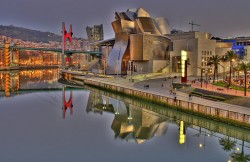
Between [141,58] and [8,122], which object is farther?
[141,58]

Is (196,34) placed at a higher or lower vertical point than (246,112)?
higher

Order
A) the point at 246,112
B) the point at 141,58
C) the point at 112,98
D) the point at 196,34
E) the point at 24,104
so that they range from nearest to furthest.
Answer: the point at 246,112 → the point at 24,104 → the point at 112,98 → the point at 196,34 → the point at 141,58

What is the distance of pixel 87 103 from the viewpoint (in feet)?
113

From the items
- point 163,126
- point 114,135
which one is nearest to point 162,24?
point 163,126

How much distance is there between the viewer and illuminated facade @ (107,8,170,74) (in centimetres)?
5359

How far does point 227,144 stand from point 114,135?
24.6 ft

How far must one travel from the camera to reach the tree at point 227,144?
17.6m

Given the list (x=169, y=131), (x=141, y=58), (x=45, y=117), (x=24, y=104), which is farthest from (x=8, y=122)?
(x=141, y=58)

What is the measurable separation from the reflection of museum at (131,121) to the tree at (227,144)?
4162mm

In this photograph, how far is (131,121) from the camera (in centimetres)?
2503

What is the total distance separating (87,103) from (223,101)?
15.9 metres

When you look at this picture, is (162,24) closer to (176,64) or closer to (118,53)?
(118,53)

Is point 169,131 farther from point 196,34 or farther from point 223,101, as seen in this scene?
point 196,34

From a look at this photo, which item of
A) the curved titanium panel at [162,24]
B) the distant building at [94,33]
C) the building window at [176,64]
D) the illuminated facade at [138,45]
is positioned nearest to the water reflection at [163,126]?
the building window at [176,64]
